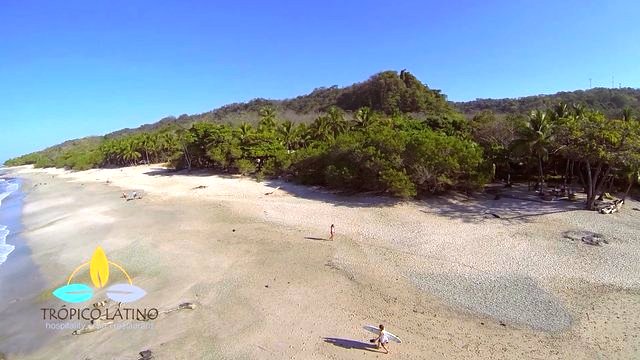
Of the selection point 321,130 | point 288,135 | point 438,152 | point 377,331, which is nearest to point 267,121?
point 288,135

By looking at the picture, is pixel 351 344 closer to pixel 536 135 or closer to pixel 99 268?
pixel 99 268

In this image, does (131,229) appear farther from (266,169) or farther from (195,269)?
(266,169)

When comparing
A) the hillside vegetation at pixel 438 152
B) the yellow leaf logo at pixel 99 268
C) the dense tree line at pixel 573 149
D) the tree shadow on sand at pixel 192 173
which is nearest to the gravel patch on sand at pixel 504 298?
the hillside vegetation at pixel 438 152

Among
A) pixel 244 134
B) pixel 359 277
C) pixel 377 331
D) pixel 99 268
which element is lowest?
pixel 377 331

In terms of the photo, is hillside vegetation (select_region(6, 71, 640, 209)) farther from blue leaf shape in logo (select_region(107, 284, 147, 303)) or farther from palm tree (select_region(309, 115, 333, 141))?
blue leaf shape in logo (select_region(107, 284, 147, 303))

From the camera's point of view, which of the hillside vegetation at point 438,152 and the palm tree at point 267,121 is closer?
the hillside vegetation at point 438,152

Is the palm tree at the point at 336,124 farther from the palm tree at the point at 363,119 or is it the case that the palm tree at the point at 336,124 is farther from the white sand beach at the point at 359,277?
the white sand beach at the point at 359,277
